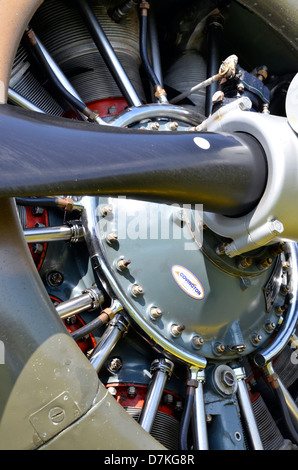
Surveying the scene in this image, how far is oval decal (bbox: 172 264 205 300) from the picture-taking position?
259 cm

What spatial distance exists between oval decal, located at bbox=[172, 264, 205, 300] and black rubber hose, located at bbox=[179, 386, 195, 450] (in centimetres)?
41

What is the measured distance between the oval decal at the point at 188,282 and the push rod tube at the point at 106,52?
3.05 ft

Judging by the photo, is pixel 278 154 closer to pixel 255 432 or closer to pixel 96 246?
pixel 96 246

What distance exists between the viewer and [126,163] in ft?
5.42

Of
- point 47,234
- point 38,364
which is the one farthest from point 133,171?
point 47,234

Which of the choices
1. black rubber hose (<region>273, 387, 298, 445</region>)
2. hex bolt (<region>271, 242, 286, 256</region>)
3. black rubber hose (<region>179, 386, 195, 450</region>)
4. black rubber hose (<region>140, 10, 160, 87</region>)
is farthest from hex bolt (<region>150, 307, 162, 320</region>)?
black rubber hose (<region>140, 10, 160, 87</region>)

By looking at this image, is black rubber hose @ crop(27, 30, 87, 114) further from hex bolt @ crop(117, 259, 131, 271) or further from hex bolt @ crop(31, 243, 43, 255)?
hex bolt @ crop(117, 259, 131, 271)

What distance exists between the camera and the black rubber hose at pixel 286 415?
2727 millimetres

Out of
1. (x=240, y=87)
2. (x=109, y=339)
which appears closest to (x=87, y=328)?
(x=109, y=339)

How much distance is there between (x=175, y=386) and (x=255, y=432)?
413 millimetres

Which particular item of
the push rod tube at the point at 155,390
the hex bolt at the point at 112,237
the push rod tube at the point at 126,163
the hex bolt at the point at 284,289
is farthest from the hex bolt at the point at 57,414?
the hex bolt at the point at 284,289

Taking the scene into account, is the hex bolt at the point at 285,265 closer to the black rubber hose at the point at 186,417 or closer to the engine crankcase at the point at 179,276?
the engine crankcase at the point at 179,276

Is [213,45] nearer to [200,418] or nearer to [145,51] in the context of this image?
[145,51]

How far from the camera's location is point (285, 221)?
2.09 metres
